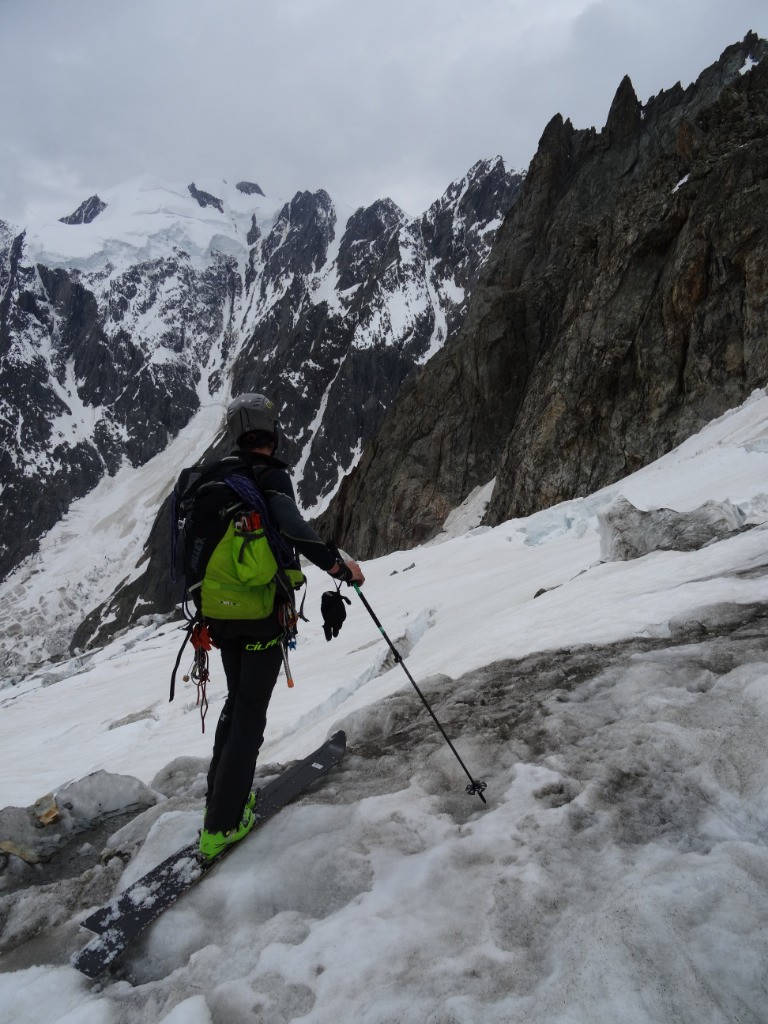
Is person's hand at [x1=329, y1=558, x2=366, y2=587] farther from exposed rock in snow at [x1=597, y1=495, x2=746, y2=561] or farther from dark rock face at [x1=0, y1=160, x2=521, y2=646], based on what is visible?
dark rock face at [x1=0, y1=160, x2=521, y2=646]

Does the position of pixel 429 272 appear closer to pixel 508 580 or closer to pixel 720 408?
pixel 720 408

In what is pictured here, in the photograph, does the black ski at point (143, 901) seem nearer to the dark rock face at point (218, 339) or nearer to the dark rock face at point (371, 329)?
the dark rock face at point (371, 329)

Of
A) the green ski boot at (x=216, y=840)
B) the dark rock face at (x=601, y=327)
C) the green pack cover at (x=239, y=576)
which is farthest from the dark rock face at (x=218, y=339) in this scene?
the green ski boot at (x=216, y=840)

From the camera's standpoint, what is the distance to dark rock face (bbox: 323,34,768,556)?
29328 mm

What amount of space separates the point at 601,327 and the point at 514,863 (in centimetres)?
3768

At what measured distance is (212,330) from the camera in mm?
182125

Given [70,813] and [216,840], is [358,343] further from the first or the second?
[216,840]

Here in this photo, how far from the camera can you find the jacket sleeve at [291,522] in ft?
11.0

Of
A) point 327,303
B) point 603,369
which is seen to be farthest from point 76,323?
point 603,369

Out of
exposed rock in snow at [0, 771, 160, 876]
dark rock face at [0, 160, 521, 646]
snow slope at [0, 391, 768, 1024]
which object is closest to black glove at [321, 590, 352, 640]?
snow slope at [0, 391, 768, 1024]

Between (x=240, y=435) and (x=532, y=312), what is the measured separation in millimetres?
52319

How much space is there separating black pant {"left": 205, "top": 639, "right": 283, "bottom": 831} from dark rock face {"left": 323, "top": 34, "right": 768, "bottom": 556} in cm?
3004

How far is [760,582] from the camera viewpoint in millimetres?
4621

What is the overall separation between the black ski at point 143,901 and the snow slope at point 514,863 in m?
0.08
